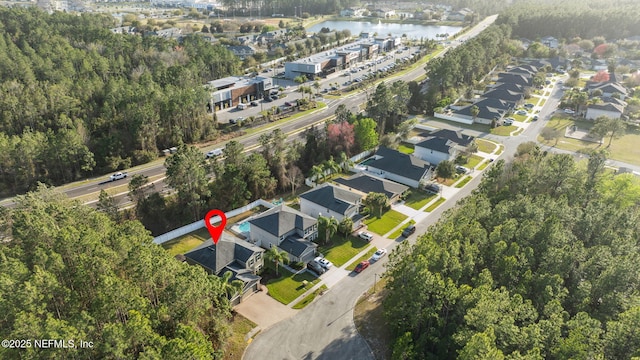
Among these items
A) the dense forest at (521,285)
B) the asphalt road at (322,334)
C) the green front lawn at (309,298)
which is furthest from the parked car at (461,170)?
the green front lawn at (309,298)

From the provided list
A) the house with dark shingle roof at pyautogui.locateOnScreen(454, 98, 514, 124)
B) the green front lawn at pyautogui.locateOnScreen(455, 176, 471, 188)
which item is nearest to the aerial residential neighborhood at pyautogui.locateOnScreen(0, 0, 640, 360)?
the green front lawn at pyautogui.locateOnScreen(455, 176, 471, 188)

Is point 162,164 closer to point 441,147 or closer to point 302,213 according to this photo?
point 302,213

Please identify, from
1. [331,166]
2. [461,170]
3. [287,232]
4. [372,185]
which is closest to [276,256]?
[287,232]

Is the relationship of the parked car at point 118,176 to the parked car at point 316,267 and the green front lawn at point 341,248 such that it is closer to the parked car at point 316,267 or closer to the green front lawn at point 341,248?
the green front lawn at point 341,248

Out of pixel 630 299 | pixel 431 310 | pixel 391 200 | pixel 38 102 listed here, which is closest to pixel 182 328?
pixel 431 310

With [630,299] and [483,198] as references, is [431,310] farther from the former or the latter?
[483,198]

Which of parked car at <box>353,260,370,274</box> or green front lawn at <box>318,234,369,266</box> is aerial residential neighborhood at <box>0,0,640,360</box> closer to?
parked car at <box>353,260,370,274</box>
